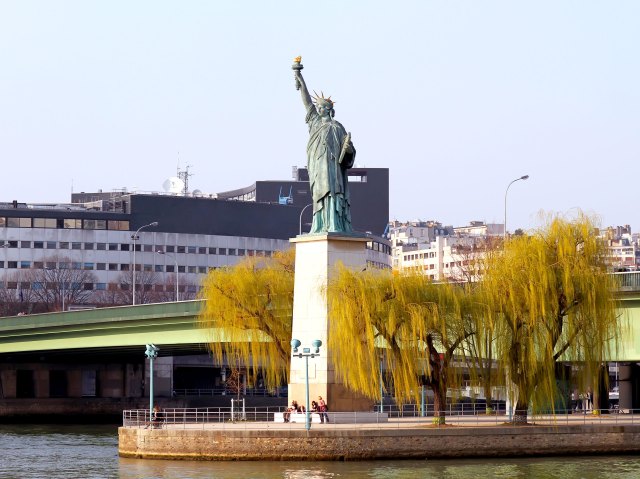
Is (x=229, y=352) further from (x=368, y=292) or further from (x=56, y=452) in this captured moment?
(x=368, y=292)

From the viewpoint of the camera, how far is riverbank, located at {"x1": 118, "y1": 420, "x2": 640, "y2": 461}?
6116 cm

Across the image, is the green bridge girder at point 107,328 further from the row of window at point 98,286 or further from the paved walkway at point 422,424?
the row of window at point 98,286

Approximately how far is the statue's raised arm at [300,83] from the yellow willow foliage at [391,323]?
30.6 feet

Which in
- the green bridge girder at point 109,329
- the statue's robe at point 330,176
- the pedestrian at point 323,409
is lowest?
the pedestrian at point 323,409

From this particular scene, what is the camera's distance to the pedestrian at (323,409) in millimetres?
66125

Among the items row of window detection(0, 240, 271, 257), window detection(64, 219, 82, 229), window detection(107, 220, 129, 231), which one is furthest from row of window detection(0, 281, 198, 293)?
window detection(64, 219, 82, 229)

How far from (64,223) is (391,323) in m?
Answer: 125

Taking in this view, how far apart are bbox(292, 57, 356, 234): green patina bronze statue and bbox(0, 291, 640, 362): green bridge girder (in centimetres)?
1579

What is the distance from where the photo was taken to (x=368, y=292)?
6550 centimetres

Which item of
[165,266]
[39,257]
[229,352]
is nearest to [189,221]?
[165,266]

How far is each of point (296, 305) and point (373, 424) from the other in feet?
21.8

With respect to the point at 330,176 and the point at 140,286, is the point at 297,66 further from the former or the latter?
the point at 140,286

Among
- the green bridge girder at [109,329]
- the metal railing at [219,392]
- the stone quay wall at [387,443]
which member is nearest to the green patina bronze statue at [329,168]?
the stone quay wall at [387,443]

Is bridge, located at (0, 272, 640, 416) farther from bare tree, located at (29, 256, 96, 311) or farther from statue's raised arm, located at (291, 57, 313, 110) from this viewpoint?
bare tree, located at (29, 256, 96, 311)
